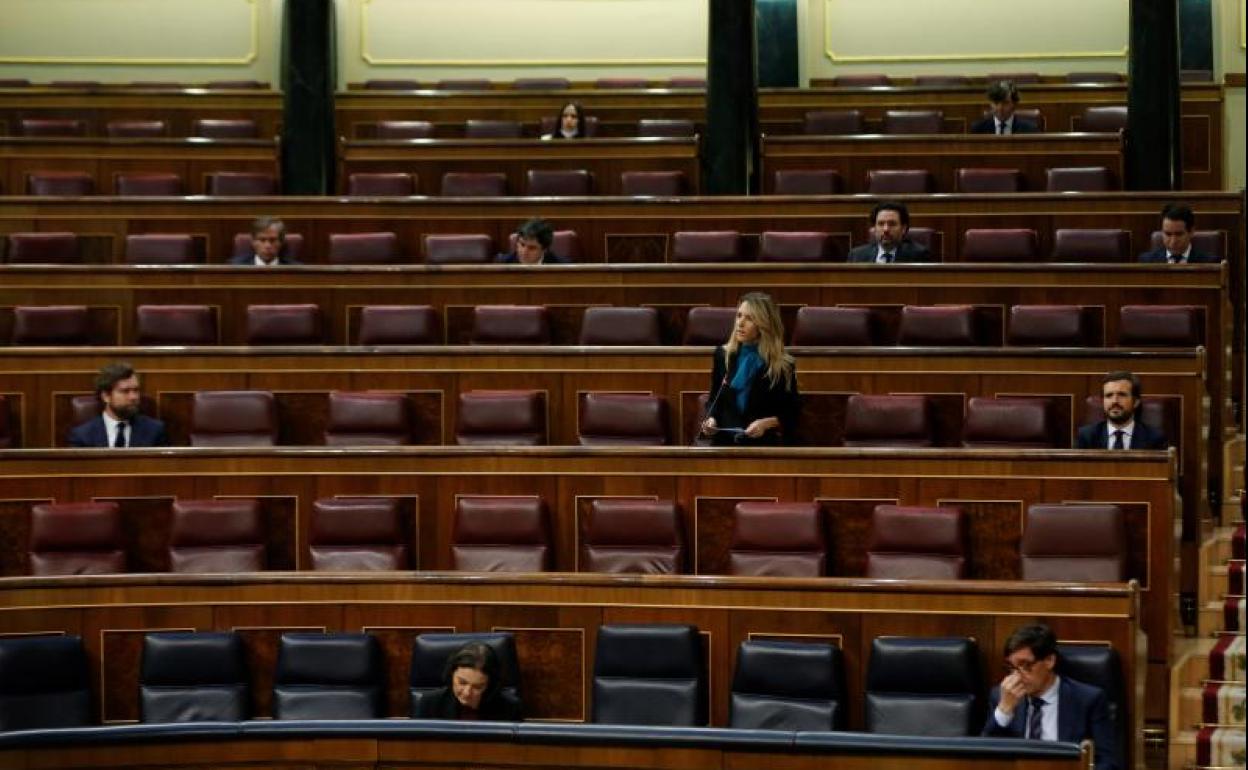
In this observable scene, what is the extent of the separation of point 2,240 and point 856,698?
397 cm

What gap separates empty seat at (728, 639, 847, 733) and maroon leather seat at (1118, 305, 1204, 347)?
2088 mm

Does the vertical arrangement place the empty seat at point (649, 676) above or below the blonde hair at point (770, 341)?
below

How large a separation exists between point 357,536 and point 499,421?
0.71 m

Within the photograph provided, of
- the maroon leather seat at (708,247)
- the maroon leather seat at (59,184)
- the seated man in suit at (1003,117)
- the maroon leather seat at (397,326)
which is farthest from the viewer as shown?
the seated man in suit at (1003,117)

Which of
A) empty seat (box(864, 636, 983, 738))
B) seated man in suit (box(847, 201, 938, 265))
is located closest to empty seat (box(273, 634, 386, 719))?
empty seat (box(864, 636, 983, 738))

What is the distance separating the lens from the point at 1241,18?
985 centimetres

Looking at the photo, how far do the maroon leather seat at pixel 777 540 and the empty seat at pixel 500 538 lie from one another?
495mm

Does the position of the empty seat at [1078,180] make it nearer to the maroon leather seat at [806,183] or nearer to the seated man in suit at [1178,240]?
the maroon leather seat at [806,183]

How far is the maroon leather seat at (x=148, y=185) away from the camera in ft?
26.5

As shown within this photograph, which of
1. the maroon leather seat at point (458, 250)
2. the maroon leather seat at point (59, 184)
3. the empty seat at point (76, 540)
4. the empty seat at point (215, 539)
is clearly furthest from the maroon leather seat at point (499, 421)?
the maroon leather seat at point (59, 184)

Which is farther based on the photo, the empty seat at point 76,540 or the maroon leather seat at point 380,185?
the maroon leather seat at point 380,185

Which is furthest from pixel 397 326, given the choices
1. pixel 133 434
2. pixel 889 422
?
pixel 889 422

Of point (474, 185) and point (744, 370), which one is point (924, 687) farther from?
point (474, 185)

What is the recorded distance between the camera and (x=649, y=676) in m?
4.71
